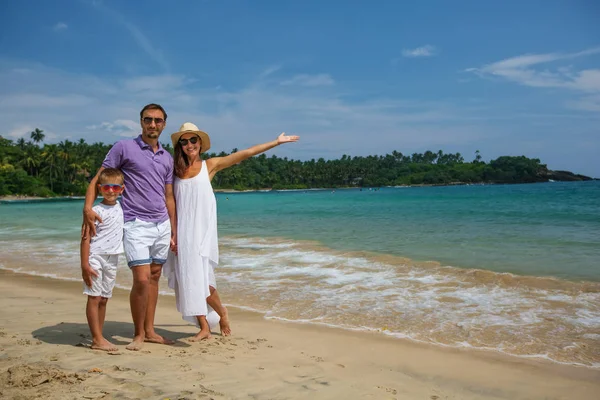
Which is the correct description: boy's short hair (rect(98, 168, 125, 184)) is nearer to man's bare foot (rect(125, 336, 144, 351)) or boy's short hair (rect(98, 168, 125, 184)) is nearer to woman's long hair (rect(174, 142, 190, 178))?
woman's long hair (rect(174, 142, 190, 178))

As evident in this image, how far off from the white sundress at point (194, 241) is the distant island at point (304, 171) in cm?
8541

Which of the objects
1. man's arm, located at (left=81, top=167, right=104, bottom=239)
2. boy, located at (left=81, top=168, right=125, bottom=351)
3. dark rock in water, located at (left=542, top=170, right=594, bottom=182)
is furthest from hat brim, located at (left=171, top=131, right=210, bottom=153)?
dark rock in water, located at (left=542, top=170, right=594, bottom=182)

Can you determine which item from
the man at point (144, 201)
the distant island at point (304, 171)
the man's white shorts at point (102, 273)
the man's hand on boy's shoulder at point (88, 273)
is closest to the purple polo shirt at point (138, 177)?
the man at point (144, 201)

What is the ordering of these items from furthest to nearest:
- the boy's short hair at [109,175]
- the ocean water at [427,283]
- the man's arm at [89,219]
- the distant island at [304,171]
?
the distant island at [304,171]
the ocean water at [427,283]
the boy's short hair at [109,175]
the man's arm at [89,219]

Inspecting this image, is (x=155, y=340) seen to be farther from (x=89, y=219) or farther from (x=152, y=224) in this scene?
(x=89, y=219)

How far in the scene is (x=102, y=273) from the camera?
12.1 feet

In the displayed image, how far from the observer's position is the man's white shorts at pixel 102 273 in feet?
12.0

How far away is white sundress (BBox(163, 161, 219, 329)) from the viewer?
4.04m

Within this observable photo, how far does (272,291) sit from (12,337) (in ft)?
12.0

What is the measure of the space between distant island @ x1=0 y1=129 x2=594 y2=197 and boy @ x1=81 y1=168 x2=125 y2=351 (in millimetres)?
85457

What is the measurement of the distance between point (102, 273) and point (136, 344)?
672 mm

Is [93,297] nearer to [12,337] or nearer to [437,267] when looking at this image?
[12,337]

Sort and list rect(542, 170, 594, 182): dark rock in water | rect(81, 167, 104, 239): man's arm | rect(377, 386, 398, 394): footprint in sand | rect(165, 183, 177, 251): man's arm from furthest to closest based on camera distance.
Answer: rect(542, 170, 594, 182): dark rock in water < rect(165, 183, 177, 251): man's arm < rect(81, 167, 104, 239): man's arm < rect(377, 386, 398, 394): footprint in sand

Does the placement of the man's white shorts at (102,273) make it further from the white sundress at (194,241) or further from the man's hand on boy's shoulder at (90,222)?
the white sundress at (194,241)
